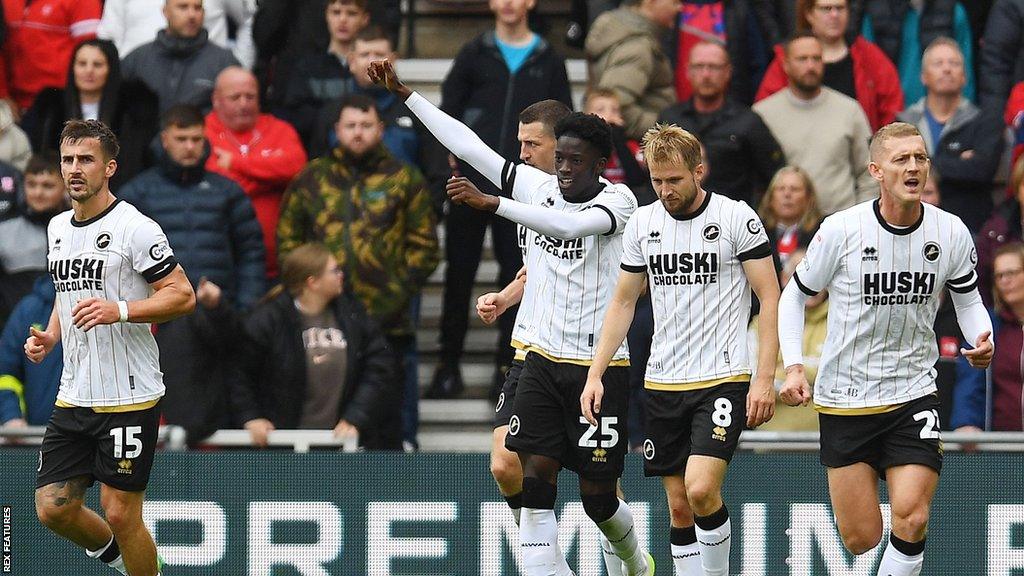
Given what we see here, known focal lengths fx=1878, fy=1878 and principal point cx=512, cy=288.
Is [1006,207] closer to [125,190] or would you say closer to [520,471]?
[520,471]

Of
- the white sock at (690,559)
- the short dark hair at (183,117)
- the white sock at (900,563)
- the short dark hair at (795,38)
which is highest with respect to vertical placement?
the short dark hair at (795,38)

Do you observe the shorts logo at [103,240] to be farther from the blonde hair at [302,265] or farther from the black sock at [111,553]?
the blonde hair at [302,265]

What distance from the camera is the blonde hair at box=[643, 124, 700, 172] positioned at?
29.1 ft

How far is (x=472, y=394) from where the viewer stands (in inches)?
503

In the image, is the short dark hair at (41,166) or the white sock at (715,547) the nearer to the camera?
the white sock at (715,547)

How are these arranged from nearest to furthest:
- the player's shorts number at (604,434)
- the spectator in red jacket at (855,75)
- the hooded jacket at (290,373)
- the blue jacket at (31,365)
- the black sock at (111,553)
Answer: the player's shorts number at (604,434) < the black sock at (111,553) < the hooded jacket at (290,373) < the blue jacket at (31,365) < the spectator in red jacket at (855,75)

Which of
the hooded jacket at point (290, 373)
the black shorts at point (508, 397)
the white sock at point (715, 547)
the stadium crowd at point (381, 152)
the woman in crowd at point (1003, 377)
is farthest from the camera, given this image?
the stadium crowd at point (381, 152)

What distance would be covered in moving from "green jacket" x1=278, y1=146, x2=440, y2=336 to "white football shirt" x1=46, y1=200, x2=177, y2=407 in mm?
2585

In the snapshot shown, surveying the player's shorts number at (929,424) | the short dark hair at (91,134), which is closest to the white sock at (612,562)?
the player's shorts number at (929,424)

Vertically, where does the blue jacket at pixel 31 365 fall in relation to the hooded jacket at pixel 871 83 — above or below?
below

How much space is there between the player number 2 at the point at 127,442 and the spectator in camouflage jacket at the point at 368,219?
9.08ft

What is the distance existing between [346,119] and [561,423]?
138 inches

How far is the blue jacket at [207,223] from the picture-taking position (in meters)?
11.7

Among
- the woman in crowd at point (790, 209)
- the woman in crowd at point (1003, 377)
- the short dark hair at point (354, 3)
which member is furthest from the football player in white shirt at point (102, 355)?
the woman in crowd at point (1003, 377)
